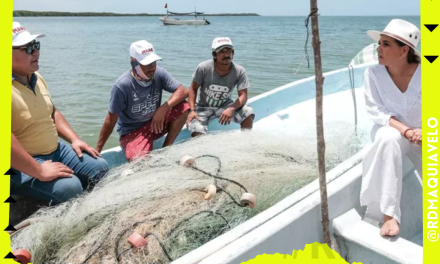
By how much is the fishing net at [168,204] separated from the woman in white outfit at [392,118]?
55 cm

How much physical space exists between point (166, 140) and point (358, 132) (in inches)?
84.1

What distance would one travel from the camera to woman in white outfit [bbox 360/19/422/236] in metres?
2.54

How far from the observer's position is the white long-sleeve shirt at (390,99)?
284cm

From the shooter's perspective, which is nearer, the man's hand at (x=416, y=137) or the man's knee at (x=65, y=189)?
the man's hand at (x=416, y=137)

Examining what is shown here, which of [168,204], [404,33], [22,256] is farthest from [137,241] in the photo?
[404,33]

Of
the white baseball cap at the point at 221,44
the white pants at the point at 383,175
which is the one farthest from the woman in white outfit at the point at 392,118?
the white baseball cap at the point at 221,44

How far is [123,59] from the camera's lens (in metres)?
17.5

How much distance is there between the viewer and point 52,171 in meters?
2.78

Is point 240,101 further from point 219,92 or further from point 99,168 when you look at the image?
point 99,168

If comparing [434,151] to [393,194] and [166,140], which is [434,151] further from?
[166,140]

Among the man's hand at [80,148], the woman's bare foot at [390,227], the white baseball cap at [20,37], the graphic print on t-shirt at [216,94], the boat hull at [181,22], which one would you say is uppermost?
the boat hull at [181,22]

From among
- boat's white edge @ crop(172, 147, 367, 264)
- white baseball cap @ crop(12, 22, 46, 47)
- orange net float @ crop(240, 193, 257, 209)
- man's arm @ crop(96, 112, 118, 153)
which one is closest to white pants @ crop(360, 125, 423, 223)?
boat's white edge @ crop(172, 147, 367, 264)

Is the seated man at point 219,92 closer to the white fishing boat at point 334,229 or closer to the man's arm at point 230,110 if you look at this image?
the man's arm at point 230,110

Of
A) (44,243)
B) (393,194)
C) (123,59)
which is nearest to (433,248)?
(393,194)
